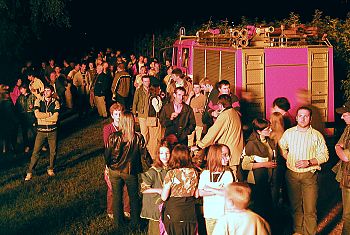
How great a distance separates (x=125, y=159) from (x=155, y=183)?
3.91ft

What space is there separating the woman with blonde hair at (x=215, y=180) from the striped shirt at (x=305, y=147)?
1.50m

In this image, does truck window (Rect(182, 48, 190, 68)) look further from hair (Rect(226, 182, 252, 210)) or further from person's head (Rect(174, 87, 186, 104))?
hair (Rect(226, 182, 252, 210))

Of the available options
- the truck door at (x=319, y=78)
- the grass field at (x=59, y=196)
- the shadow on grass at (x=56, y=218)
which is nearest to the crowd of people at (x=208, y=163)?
the truck door at (x=319, y=78)

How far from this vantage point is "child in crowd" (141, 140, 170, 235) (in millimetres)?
6828

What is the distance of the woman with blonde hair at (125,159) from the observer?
7.83m

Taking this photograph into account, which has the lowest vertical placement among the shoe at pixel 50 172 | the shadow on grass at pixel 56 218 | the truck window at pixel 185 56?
the shadow on grass at pixel 56 218

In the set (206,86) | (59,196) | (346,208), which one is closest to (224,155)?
(346,208)

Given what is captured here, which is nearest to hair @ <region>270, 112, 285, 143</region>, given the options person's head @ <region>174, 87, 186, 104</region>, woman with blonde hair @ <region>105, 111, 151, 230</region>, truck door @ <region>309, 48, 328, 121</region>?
woman with blonde hair @ <region>105, 111, 151, 230</region>

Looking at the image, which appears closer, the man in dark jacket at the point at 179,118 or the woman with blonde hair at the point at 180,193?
the woman with blonde hair at the point at 180,193

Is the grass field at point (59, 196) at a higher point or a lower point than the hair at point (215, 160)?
lower

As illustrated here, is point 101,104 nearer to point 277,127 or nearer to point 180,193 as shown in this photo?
point 277,127

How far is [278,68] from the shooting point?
1191 centimetres

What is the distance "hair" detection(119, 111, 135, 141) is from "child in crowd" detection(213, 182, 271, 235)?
10.2 feet

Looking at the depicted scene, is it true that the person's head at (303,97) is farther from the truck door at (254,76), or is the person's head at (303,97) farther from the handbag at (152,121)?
the handbag at (152,121)
